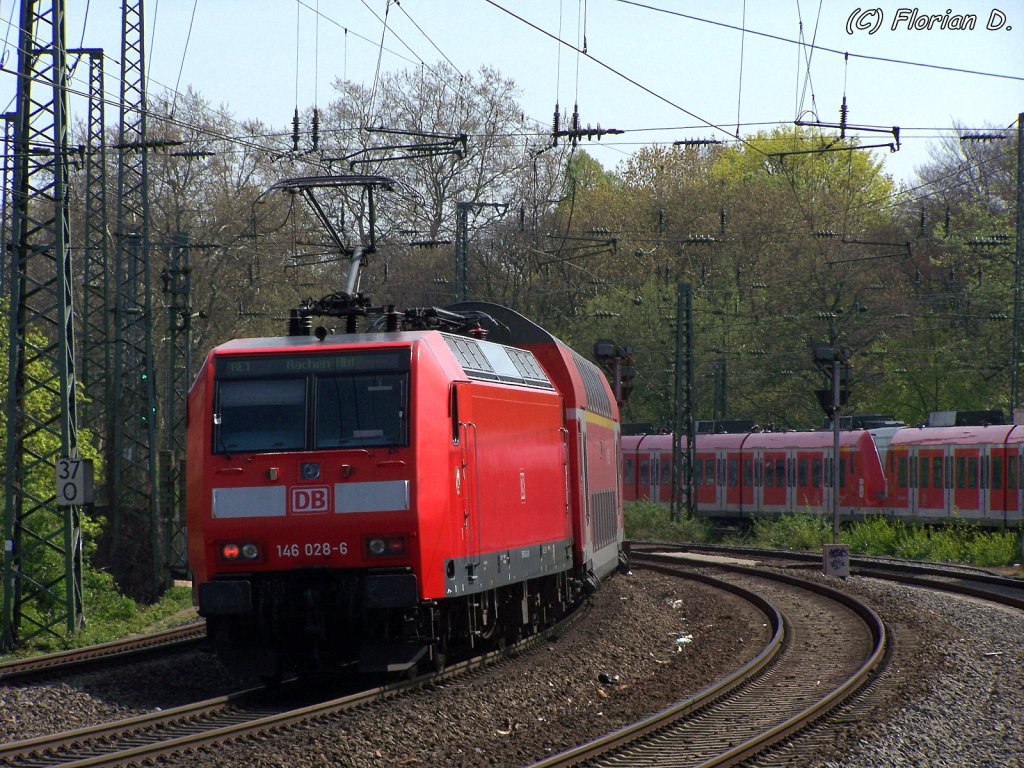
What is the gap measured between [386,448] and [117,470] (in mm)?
21173

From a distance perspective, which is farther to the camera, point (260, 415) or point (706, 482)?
point (706, 482)

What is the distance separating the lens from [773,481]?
42250 millimetres

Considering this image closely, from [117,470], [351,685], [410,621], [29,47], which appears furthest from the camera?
[117,470]

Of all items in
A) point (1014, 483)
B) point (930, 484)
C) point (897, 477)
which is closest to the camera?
point (1014, 483)

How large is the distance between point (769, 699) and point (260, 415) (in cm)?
504

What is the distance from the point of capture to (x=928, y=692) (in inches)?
480

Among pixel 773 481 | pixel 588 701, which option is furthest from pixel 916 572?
pixel 588 701

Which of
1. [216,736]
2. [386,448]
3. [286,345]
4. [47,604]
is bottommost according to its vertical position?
[47,604]

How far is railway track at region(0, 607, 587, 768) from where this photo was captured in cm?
944

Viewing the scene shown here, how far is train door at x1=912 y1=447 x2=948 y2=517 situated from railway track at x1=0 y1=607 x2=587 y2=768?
2510cm

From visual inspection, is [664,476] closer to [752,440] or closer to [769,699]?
[752,440]

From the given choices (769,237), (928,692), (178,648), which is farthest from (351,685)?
(769,237)

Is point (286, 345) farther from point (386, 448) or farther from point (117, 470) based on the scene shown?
point (117, 470)

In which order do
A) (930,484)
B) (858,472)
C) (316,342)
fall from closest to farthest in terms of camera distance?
(316,342)
(930,484)
(858,472)
